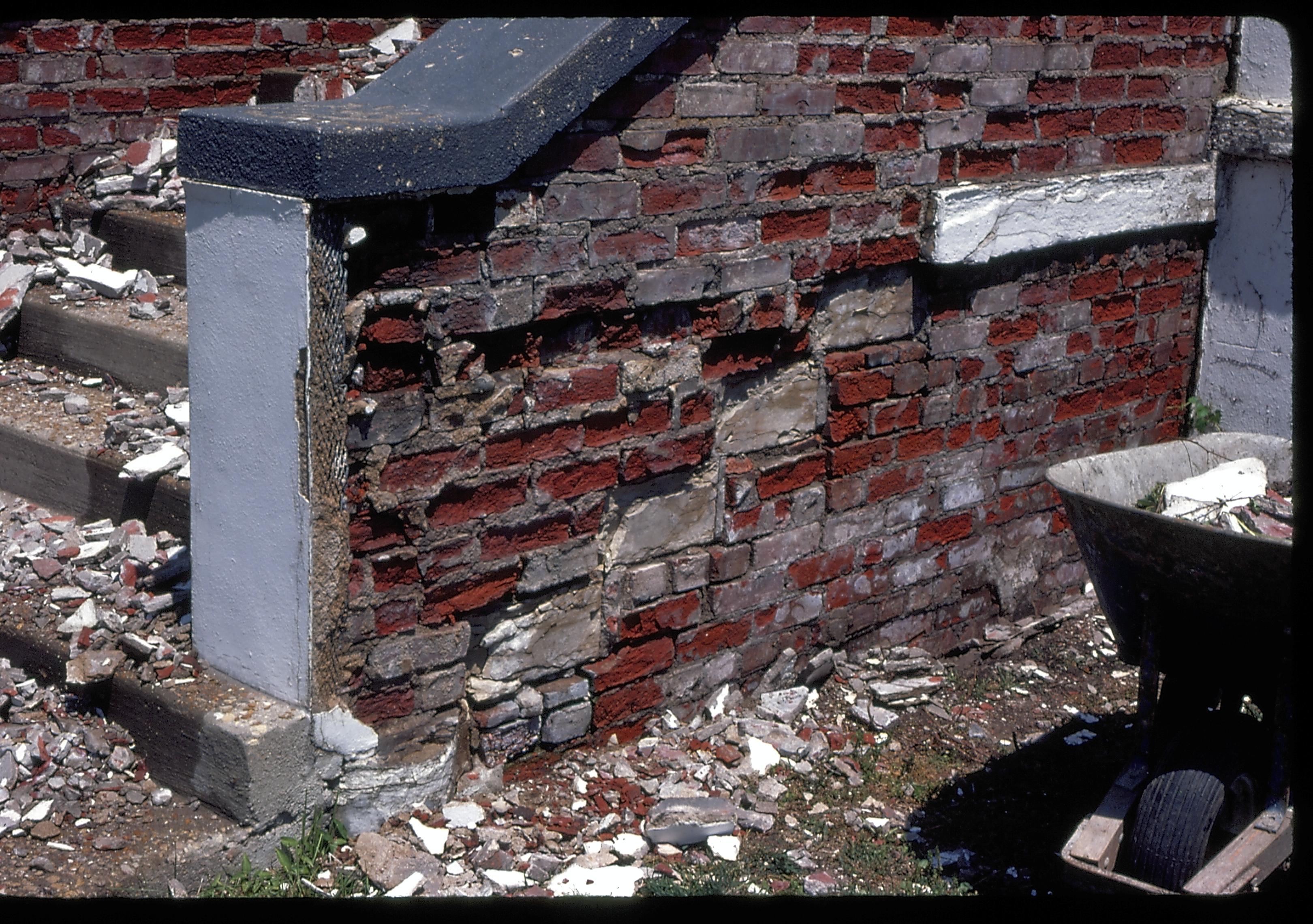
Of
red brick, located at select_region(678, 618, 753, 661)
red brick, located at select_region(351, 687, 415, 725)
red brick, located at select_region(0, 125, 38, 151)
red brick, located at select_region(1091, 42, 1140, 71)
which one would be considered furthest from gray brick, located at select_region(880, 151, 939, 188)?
red brick, located at select_region(0, 125, 38, 151)

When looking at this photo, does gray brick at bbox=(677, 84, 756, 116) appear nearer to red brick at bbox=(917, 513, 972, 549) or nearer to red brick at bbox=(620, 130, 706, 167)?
red brick at bbox=(620, 130, 706, 167)

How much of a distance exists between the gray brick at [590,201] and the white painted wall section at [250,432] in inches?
23.0

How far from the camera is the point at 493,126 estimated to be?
246 cm

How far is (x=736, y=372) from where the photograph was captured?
3168 millimetres

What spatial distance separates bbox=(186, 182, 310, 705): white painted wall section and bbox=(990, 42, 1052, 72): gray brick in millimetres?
2162

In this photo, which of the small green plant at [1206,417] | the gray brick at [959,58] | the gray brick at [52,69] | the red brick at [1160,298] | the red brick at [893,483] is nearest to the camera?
the gray brick at [959,58]

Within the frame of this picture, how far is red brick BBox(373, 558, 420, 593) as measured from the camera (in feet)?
8.57

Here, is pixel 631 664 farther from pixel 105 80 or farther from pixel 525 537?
pixel 105 80

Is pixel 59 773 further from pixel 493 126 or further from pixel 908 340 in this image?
pixel 908 340

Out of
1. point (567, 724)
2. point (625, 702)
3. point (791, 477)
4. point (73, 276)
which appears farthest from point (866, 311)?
point (73, 276)

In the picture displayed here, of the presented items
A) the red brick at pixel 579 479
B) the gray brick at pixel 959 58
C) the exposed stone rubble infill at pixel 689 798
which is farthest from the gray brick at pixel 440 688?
the gray brick at pixel 959 58

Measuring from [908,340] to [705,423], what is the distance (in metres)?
0.79

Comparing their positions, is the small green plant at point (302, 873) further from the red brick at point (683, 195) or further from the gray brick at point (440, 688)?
the red brick at point (683, 195)

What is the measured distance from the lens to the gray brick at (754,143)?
9.59 ft
